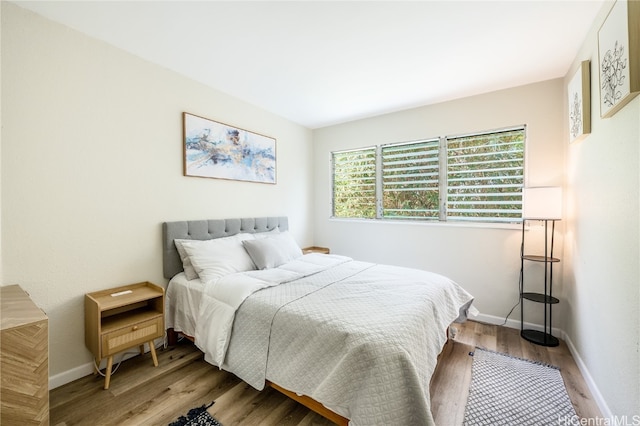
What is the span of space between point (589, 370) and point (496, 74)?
8.46 feet

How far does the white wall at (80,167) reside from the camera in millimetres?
1774

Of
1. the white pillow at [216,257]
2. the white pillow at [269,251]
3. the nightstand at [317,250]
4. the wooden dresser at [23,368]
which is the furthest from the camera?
the nightstand at [317,250]

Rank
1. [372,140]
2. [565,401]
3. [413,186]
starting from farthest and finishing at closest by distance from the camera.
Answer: [372,140] → [413,186] → [565,401]

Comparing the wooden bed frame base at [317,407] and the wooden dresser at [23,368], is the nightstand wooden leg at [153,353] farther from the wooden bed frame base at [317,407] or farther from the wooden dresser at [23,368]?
the wooden bed frame base at [317,407]

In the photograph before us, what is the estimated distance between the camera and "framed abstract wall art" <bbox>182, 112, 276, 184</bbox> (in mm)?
2730

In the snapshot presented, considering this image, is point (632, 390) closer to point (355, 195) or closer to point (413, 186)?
point (413, 186)

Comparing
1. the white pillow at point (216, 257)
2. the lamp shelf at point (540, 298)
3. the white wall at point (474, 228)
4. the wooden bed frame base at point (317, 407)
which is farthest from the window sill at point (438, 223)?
the wooden bed frame base at point (317, 407)

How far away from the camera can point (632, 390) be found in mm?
1342

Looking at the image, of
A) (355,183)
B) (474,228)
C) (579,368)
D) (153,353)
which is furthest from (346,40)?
(579,368)

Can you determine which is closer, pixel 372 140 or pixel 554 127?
pixel 554 127

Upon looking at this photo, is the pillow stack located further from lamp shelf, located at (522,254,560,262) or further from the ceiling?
lamp shelf, located at (522,254,560,262)

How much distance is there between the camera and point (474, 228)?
307 centimetres

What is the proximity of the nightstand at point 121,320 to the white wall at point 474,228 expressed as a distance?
8.45 ft

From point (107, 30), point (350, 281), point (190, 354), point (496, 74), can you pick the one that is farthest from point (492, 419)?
point (107, 30)
